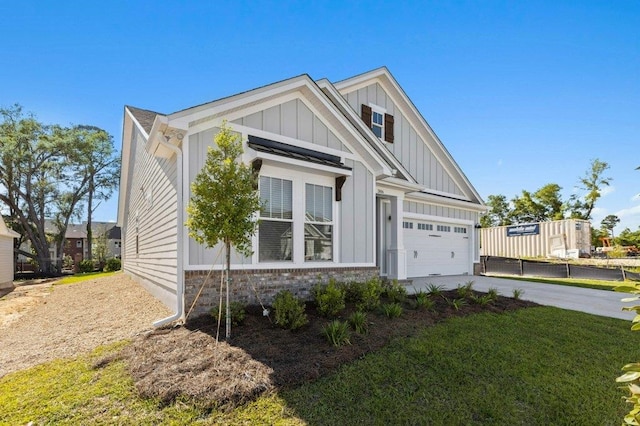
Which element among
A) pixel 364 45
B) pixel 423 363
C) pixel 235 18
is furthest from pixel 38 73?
pixel 423 363

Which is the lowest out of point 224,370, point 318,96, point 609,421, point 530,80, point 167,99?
point 609,421

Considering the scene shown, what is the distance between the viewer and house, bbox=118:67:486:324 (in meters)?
6.16

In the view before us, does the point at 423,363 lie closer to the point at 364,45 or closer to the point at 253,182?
the point at 253,182

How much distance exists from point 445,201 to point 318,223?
24.0 ft

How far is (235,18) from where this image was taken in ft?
30.5

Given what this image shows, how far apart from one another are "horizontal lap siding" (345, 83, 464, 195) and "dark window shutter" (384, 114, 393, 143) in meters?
0.19

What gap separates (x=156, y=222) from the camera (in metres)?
9.00

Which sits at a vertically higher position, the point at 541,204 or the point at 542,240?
the point at 541,204

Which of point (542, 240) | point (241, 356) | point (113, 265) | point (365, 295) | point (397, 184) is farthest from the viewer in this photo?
point (113, 265)

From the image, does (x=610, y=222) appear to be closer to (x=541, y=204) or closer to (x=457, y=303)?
(x=541, y=204)

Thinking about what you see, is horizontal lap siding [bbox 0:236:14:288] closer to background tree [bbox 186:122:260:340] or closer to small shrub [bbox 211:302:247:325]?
small shrub [bbox 211:302:247:325]

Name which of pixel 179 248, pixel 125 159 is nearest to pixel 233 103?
pixel 179 248

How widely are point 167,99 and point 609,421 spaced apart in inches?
647

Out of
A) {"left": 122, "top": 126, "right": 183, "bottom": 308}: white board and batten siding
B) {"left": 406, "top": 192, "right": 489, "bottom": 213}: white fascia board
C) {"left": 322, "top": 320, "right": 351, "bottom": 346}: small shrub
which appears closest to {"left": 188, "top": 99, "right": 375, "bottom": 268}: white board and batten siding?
{"left": 122, "top": 126, "right": 183, "bottom": 308}: white board and batten siding
